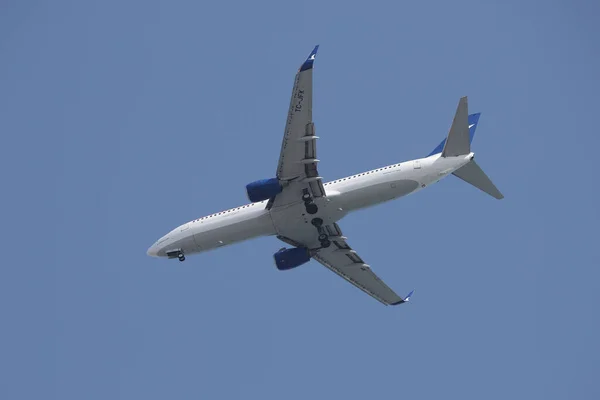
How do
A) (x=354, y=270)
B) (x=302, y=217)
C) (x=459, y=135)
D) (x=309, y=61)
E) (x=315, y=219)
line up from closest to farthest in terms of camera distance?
1. (x=309, y=61)
2. (x=459, y=135)
3. (x=315, y=219)
4. (x=302, y=217)
5. (x=354, y=270)

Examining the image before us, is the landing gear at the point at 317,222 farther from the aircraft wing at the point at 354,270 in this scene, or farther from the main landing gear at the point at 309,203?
the aircraft wing at the point at 354,270

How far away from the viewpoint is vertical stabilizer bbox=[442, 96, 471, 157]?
2416 inches

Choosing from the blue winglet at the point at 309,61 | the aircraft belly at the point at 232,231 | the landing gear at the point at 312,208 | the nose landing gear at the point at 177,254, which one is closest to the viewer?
the blue winglet at the point at 309,61

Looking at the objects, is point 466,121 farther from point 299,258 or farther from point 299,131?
point 299,258

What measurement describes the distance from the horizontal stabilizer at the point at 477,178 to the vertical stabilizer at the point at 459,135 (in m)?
1.43

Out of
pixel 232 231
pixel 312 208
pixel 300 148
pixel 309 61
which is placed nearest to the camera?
pixel 309 61

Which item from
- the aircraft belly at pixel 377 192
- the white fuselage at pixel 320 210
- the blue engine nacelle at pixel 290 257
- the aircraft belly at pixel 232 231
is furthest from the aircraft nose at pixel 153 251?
the aircraft belly at pixel 377 192

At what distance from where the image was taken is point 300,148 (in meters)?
60.2

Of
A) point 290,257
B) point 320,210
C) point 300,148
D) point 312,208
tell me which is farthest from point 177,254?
point 300,148

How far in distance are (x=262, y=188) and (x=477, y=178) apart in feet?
45.0

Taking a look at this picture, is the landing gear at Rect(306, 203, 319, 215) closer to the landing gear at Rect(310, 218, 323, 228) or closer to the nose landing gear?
the landing gear at Rect(310, 218, 323, 228)

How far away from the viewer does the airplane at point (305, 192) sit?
197 feet

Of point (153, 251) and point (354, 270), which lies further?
point (354, 270)

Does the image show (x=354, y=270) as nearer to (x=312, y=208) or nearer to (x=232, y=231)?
(x=312, y=208)
